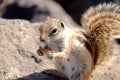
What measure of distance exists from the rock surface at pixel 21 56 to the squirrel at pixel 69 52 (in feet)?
1.00

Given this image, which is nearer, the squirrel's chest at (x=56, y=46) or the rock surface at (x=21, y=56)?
the squirrel's chest at (x=56, y=46)

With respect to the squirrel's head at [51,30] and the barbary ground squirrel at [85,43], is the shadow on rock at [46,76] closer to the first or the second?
the barbary ground squirrel at [85,43]

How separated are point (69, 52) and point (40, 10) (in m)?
4.52

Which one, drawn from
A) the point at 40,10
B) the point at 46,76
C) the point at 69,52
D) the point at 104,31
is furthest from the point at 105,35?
the point at 40,10

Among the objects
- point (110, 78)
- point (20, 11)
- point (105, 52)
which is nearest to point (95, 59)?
point (105, 52)

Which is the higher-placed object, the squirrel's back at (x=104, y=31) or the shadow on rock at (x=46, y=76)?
the squirrel's back at (x=104, y=31)

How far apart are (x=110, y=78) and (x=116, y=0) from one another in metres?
2.73

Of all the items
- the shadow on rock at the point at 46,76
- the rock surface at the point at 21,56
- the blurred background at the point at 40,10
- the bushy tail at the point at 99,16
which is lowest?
the shadow on rock at the point at 46,76

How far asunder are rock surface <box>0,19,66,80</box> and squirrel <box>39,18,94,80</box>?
0.31 m

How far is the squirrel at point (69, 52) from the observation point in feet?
14.0

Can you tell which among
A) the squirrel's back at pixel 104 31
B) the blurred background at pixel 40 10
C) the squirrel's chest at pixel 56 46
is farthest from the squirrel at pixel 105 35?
the blurred background at pixel 40 10

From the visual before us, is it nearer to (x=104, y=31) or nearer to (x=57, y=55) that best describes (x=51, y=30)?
(x=57, y=55)

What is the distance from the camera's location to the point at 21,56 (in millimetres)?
4797

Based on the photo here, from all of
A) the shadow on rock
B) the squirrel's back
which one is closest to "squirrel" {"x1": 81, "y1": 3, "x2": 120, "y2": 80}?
the squirrel's back
